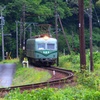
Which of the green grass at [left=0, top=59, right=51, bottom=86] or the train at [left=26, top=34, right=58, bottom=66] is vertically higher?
the train at [left=26, top=34, right=58, bottom=66]

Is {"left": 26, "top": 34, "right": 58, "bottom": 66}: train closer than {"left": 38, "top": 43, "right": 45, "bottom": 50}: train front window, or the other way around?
{"left": 26, "top": 34, "right": 58, "bottom": 66}: train

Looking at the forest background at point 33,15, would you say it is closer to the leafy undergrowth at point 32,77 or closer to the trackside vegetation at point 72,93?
the leafy undergrowth at point 32,77

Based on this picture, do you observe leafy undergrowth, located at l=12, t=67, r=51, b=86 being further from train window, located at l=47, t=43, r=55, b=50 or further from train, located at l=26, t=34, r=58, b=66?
train window, located at l=47, t=43, r=55, b=50

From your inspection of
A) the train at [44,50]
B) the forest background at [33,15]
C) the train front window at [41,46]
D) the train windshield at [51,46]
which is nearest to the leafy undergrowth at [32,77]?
the train at [44,50]

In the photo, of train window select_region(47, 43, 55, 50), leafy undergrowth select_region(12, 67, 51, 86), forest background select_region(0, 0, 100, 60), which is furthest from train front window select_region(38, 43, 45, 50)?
forest background select_region(0, 0, 100, 60)

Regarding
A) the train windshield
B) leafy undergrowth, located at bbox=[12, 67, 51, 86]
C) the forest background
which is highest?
the forest background

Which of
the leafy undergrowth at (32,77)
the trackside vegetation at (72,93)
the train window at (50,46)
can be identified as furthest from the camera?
the train window at (50,46)

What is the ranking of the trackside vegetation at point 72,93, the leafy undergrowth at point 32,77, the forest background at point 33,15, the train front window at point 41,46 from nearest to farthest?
the trackside vegetation at point 72,93 < the leafy undergrowth at point 32,77 < the train front window at point 41,46 < the forest background at point 33,15

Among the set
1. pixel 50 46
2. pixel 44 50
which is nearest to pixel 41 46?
pixel 44 50

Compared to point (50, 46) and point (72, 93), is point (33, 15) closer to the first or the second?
point (50, 46)

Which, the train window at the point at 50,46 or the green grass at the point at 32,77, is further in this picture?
the train window at the point at 50,46

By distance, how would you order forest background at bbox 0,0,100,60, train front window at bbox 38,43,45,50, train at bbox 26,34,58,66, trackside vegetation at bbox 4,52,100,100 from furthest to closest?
forest background at bbox 0,0,100,60, train front window at bbox 38,43,45,50, train at bbox 26,34,58,66, trackside vegetation at bbox 4,52,100,100

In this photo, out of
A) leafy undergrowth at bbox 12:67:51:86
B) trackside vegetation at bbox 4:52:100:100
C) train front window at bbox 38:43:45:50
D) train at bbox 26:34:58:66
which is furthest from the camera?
train front window at bbox 38:43:45:50

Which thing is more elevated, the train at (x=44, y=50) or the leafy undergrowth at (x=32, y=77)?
the train at (x=44, y=50)
